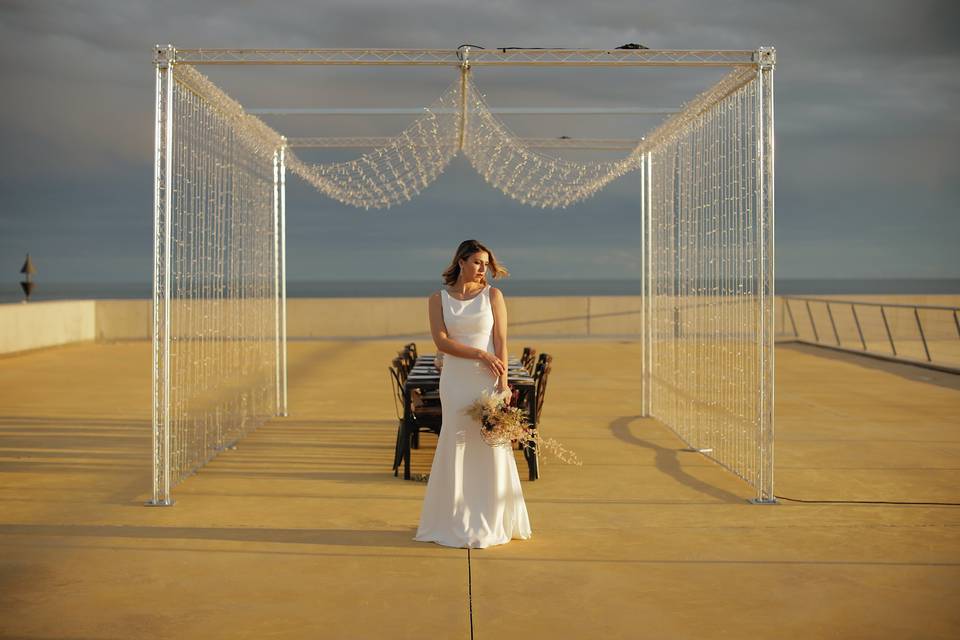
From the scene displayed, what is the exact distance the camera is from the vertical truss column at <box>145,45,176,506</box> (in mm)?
6172

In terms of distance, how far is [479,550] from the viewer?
5.18 meters

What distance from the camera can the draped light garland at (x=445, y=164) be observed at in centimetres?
875

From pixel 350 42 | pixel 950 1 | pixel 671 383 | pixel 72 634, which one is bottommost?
pixel 72 634

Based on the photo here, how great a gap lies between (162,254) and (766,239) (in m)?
4.09

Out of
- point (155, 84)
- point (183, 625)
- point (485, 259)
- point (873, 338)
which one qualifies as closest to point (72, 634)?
point (183, 625)

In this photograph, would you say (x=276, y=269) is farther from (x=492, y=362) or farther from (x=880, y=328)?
(x=880, y=328)

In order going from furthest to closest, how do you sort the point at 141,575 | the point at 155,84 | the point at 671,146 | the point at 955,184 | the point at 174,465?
the point at 955,184, the point at 671,146, the point at 174,465, the point at 155,84, the point at 141,575

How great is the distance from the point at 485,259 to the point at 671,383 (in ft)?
14.9

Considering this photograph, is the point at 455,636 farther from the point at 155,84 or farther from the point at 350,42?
the point at 350,42

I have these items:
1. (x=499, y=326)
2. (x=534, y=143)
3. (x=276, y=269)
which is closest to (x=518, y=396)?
(x=499, y=326)

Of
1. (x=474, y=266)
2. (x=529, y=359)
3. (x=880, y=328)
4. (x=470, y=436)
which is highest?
(x=474, y=266)

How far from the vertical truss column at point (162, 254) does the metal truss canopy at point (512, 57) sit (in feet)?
0.90

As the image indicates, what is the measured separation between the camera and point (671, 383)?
9.47m

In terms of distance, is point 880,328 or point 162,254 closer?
point 162,254
